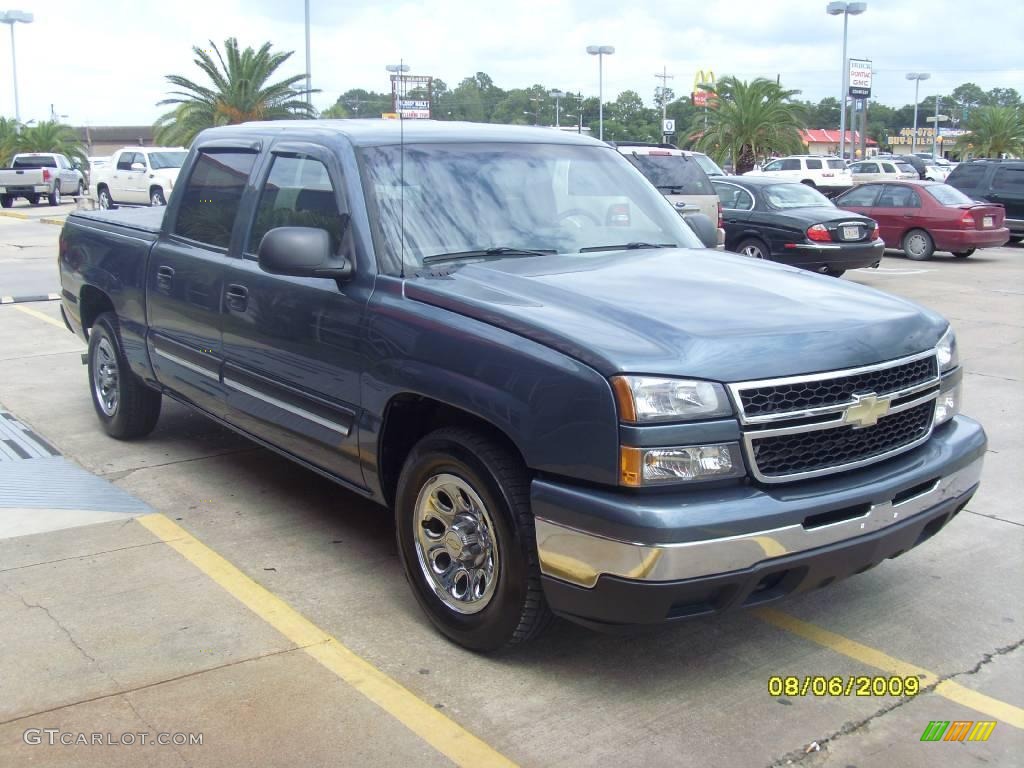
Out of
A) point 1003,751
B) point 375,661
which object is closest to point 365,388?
point 375,661

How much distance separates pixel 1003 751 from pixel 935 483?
0.90m

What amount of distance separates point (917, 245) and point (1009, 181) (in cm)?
362

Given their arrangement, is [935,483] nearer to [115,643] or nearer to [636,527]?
[636,527]

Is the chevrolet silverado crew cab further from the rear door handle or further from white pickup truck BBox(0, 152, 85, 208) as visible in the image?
white pickup truck BBox(0, 152, 85, 208)

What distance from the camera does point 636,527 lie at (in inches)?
125

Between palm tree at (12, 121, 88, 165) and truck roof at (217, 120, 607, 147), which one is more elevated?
palm tree at (12, 121, 88, 165)

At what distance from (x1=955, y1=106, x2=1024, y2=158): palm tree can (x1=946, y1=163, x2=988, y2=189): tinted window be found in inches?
1243

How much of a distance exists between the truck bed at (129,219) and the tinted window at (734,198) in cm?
1066

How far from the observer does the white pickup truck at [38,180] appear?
35.9 metres

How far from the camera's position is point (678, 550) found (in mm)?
3174

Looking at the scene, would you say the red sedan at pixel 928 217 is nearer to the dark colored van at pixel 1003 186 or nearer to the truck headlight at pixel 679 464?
the dark colored van at pixel 1003 186

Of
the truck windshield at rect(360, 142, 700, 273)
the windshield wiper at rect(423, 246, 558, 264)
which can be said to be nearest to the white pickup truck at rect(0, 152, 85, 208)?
the truck windshield at rect(360, 142, 700, 273)

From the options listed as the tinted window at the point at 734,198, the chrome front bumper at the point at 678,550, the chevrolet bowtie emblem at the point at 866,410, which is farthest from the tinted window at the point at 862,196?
the chrome front bumper at the point at 678,550

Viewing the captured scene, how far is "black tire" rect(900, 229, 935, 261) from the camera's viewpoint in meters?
19.4
